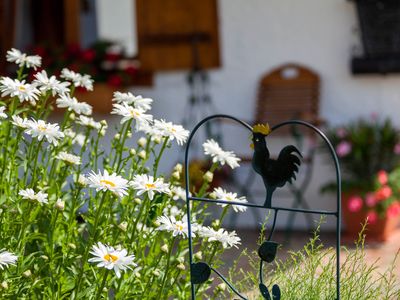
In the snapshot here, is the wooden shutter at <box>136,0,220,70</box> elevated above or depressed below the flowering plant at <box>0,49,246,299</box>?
above

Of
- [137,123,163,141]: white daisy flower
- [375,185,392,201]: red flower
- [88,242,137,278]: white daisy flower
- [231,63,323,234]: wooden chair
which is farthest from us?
[231,63,323,234]: wooden chair

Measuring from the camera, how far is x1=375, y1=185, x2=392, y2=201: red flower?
6188 mm

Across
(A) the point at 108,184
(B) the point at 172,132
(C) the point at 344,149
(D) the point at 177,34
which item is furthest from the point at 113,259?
(D) the point at 177,34

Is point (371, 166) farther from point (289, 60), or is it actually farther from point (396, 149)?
point (289, 60)

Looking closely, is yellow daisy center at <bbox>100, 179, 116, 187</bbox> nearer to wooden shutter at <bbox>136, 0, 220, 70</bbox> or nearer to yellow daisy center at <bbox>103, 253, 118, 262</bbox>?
yellow daisy center at <bbox>103, 253, 118, 262</bbox>

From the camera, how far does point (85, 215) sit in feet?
9.62

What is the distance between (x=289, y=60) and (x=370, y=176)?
1153 mm

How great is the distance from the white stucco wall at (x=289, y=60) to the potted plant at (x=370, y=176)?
0.33 metres

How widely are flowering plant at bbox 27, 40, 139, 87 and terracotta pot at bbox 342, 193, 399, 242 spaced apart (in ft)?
6.39

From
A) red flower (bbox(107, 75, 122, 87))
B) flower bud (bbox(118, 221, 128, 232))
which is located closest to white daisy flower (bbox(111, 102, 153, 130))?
flower bud (bbox(118, 221, 128, 232))

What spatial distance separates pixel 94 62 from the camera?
7.36 m

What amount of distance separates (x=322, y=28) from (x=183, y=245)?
4.22 metres

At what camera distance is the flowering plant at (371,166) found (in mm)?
6227

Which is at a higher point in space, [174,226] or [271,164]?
[271,164]
